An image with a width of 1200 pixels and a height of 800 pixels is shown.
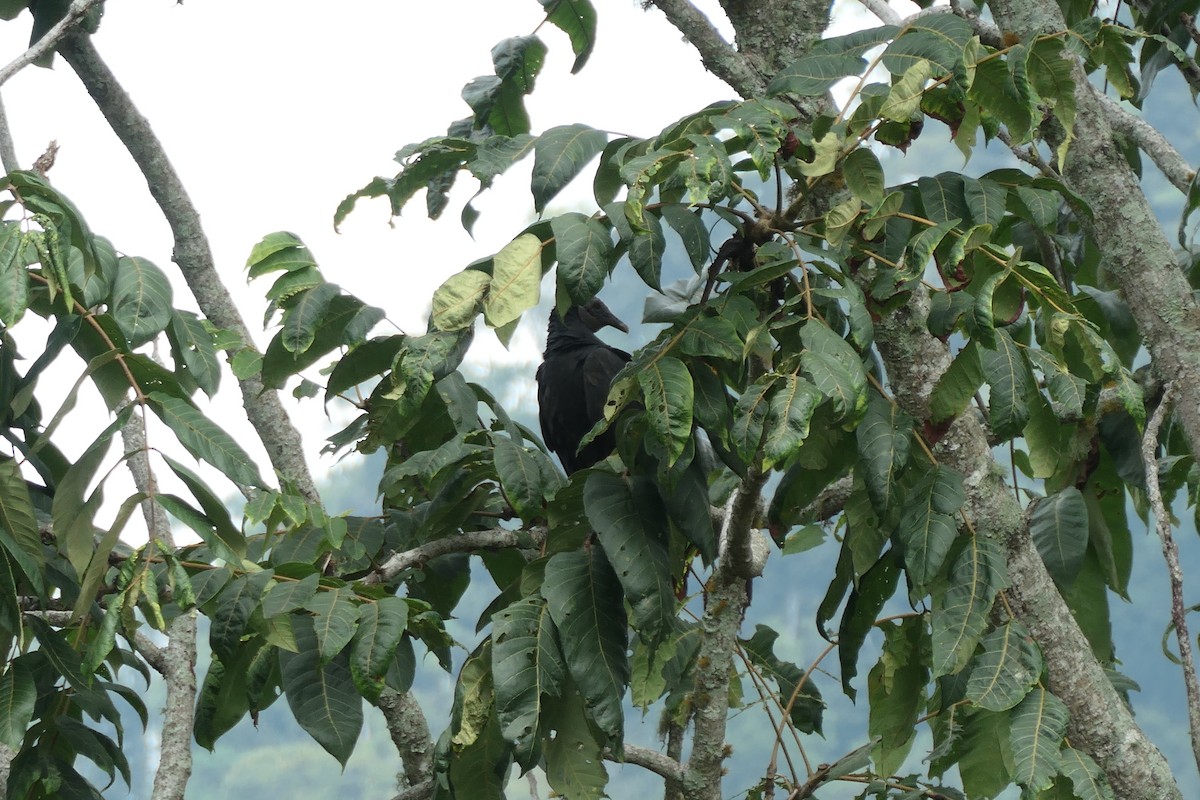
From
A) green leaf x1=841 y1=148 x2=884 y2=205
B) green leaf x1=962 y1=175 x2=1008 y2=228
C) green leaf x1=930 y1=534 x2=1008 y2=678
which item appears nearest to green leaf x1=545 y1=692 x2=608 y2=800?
green leaf x1=930 y1=534 x2=1008 y2=678

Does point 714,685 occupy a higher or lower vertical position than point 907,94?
lower

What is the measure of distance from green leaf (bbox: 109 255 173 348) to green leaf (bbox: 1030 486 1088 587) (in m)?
1.56

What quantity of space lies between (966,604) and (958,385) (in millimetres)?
314

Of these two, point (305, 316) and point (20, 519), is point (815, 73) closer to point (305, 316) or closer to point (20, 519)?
point (305, 316)

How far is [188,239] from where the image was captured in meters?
3.22

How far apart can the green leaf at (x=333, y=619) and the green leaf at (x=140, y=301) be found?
1.66 feet

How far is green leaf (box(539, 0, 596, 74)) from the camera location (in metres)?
2.44

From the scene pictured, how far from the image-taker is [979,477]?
1.98m

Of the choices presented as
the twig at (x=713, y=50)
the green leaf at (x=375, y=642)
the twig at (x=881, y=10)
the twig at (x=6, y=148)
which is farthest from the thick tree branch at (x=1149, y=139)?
the twig at (x=6, y=148)

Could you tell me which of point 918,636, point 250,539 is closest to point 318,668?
point 250,539

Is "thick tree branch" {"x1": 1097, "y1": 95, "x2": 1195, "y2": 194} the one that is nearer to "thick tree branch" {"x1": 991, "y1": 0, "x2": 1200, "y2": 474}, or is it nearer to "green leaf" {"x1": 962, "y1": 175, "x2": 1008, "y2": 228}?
"thick tree branch" {"x1": 991, "y1": 0, "x2": 1200, "y2": 474}

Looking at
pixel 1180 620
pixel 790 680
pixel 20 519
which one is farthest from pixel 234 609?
pixel 790 680

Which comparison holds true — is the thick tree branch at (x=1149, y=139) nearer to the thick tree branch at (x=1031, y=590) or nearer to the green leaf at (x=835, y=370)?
the thick tree branch at (x=1031, y=590)

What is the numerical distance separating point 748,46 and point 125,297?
129 cm
